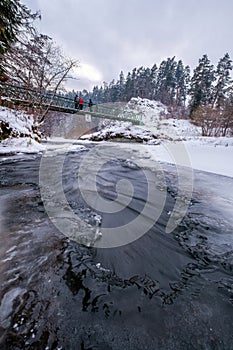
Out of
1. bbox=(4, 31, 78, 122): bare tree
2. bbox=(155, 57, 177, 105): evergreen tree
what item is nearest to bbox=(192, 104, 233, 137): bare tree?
bbox=(4, 31, 78, 122): bare tree

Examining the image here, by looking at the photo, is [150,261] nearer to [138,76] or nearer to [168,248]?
[168,248]

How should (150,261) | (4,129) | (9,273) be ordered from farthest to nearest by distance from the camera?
(4,129)
(150,261)
(9,273)

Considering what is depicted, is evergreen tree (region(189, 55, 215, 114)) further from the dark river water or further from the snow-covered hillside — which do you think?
the dark river water

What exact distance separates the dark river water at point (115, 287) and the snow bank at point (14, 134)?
277 inches

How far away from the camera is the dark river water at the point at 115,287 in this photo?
44.0 inches

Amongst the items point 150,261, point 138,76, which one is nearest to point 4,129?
point 150,261

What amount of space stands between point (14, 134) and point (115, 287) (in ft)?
31.0

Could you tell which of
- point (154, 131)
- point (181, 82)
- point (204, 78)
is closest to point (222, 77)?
point (204, 78)

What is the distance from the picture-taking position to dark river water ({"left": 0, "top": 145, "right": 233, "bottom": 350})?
1118mm

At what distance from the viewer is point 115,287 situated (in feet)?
4.91

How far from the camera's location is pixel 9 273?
1531mm

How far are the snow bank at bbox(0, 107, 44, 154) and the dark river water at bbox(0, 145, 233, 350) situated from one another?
277 inches

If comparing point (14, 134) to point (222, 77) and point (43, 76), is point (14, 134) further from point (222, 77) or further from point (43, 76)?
point (222, 77)

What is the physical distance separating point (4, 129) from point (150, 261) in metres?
9.21
